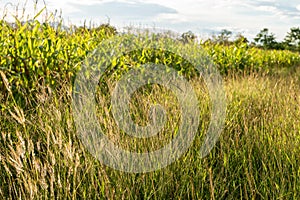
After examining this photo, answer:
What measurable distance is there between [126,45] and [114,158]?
2642mm

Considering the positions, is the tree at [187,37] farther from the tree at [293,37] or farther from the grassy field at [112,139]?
the tree at [293,37]

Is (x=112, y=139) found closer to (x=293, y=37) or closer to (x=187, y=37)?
(x=187, y=37)

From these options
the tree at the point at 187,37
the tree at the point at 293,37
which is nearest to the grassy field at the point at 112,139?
the tree at the point at 187,37

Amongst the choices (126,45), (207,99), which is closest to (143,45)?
(126,45)

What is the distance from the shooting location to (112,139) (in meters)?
2.02

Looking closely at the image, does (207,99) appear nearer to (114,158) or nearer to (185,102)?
(185,102)

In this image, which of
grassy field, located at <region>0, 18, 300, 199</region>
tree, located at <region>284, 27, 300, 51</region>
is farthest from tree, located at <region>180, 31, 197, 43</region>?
tree, located at <region>284, 27, 300, 51</region>

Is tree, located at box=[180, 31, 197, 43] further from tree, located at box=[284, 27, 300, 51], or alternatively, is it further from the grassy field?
tree, located at box=[284, 27, 300, 51]

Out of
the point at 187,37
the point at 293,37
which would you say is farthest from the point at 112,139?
the point at 293,37

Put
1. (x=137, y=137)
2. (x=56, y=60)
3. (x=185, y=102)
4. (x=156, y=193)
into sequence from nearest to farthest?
(x=156, y=193), (x=137, y=137), (x=185, y=102), (x=56, y=60)

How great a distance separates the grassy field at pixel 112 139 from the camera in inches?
67.9

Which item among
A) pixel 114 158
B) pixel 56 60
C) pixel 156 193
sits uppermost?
pixel 56 60

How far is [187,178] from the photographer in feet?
6.53

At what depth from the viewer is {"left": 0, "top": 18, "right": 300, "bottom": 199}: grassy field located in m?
1.73
